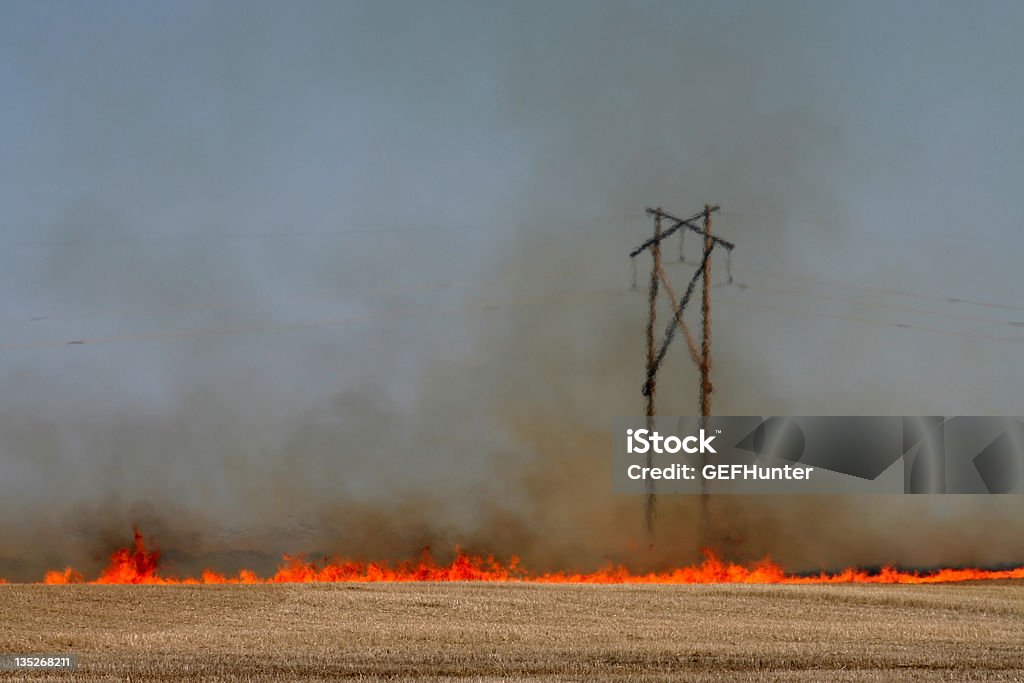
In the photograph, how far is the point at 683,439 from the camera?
61.0 metres

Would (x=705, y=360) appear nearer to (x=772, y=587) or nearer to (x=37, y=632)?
(x=772, y=587)

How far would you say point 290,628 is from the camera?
143 ft

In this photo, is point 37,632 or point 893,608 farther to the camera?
point 893,608

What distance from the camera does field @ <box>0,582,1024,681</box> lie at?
35.7m

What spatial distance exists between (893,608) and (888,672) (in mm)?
18975

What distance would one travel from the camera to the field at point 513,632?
35688 millimetres

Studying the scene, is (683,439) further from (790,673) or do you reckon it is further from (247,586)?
(790,673)

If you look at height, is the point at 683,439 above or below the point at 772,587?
above

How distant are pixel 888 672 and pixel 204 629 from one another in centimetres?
2144

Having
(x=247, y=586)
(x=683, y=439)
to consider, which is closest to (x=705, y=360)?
(x=683, y=439)

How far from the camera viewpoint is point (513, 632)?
4219 cm

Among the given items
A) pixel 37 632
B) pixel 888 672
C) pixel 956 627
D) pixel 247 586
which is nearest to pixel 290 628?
pixel 37 632

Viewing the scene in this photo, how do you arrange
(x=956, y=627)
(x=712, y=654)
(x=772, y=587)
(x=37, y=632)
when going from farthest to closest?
(x=772, y=587) → (x=956, y=627) → (x=37, y=632) → (x=712, y=654)

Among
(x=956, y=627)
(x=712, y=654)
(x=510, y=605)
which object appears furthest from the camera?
(x=510, y=605)
